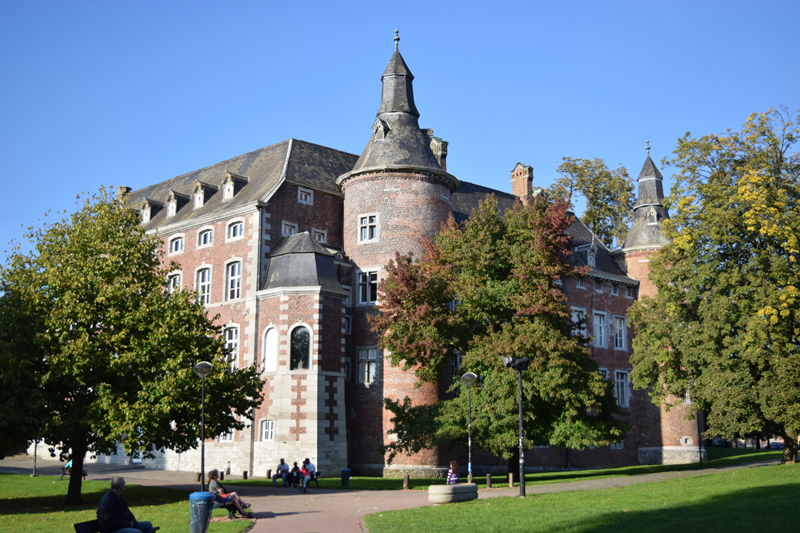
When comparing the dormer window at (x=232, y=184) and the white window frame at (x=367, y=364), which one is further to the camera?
the dormer window at (x=232, y=184)

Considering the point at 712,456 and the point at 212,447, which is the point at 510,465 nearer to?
the point at 212,447

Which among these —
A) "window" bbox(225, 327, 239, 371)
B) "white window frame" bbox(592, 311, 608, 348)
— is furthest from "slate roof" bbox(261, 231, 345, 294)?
"white window frame" bbox(592, 311, 608, 348)

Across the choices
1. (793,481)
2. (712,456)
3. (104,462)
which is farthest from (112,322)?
(712,456)

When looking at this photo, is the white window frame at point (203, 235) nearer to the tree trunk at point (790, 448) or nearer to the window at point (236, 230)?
the window at point (236, 230)

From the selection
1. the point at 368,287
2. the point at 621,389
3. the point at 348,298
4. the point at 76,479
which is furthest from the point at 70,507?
the point at 621,389

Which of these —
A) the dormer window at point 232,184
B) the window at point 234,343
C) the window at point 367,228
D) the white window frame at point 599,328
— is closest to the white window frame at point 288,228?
the window at point 367,228

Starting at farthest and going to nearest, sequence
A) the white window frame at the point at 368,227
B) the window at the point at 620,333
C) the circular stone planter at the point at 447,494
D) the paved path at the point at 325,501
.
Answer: the window at the point at 620,333 < the white window frame at the point at 368,227 < the circular stone planter at the point at 447,494 < the paved path at the point at 325,501

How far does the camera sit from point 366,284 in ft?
134

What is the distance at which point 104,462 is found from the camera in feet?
155

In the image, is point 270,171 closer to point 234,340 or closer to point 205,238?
point 205,238

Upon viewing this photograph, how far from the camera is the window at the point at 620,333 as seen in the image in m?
52.5

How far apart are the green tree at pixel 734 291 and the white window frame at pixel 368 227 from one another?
13900 mm

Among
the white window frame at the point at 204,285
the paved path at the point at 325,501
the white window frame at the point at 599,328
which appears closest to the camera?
the paved path at the point at 325,501

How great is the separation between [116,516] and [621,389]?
4382 cm
